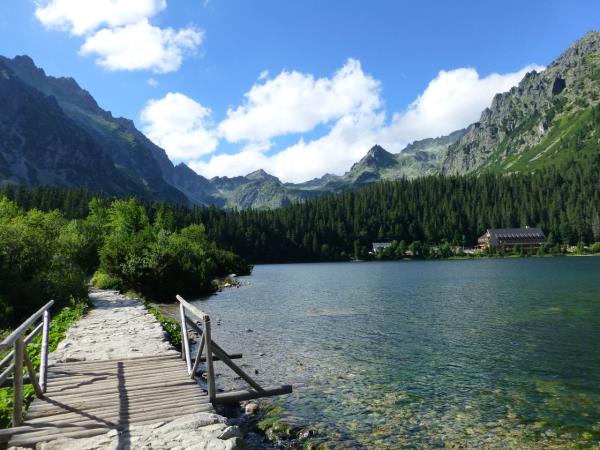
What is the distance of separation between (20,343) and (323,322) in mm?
28569

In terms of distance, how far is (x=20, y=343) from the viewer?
1134 cm

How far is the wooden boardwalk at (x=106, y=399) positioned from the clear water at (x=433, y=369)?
5.28m

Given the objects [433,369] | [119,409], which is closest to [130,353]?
[119,409]

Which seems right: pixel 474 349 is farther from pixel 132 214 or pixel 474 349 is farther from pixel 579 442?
pixel 132 214

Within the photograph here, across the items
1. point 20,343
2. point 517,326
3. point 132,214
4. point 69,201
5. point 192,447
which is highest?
point 69,201

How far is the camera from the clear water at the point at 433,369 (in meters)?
15.5

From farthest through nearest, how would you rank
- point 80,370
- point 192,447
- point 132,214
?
point 132,214
point 80,370
point 192,447

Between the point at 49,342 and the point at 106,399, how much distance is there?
950cm

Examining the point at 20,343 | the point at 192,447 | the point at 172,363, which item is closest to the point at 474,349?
the point at 172,363

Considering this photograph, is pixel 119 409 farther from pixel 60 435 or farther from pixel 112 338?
pixel 112 338

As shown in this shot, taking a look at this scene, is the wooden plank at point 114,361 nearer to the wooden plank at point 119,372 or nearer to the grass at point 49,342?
the wooden plank at point 119,372

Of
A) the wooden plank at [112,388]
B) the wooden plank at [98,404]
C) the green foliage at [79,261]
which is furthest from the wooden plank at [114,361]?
the green foliage at [79,261]

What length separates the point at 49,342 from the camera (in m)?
19.8

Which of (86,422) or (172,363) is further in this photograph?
(172,363)
